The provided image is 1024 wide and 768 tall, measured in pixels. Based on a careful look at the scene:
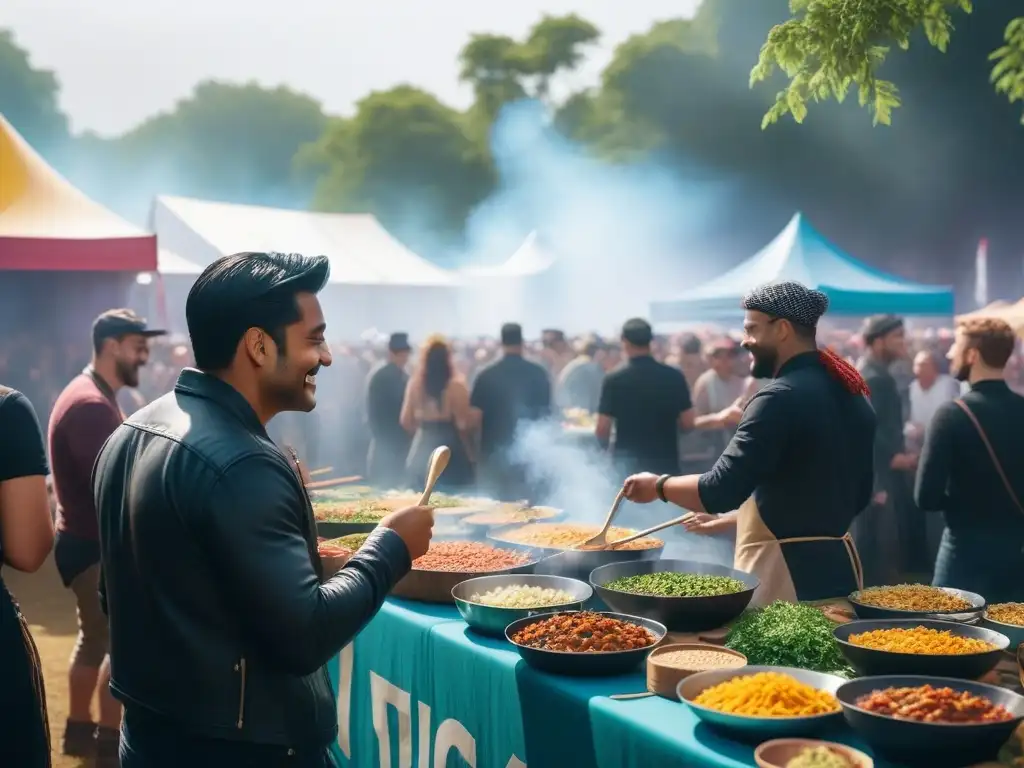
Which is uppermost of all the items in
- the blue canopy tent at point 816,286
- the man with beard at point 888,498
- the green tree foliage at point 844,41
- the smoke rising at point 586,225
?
the smoke rising at point 586,225

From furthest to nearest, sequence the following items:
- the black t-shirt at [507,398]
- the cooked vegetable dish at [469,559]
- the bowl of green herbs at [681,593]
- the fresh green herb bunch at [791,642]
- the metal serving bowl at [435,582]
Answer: the black t-shirt at [507,398] → the cooked vegetable dish at [469,559] → the metal serving bowl at [435,582] → the bowl of green herbs at [681,593] → the fresh green herb bunch at [791,642]

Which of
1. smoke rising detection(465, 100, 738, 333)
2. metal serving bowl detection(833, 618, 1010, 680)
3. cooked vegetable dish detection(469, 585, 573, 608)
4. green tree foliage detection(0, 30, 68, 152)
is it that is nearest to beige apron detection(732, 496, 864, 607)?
cooked vegetable dish detection(469, 585, 573, 608)

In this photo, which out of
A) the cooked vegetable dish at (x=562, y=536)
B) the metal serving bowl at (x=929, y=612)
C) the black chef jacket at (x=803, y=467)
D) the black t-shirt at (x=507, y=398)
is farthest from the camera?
the black t-shirt at (x=507, y=398)

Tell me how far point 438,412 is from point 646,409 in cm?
194

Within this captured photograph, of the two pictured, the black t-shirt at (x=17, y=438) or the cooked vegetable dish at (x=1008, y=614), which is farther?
the cooked vegetable dish at (x=1008, y=614)

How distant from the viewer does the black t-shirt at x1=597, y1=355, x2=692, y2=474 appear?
7148 mm

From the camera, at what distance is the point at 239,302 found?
195 centimetres

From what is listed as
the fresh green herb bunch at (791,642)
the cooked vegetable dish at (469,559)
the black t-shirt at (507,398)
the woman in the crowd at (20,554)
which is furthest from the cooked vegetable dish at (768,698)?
the black t-shirt at (507,398)

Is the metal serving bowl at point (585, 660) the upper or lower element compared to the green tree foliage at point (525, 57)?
lower

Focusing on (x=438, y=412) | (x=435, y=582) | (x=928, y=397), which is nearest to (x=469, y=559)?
(x=435, y=582)

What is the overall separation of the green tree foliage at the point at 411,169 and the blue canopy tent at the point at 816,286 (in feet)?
151

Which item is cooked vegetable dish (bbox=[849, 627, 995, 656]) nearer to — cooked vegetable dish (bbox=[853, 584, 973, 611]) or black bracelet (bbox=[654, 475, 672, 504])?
cooked vegetable dish (bbox=[853, 584, 973, 611])

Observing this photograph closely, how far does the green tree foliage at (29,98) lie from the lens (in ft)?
201

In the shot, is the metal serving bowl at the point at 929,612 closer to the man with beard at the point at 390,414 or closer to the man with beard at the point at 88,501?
the man with beard at the point at 88,501
